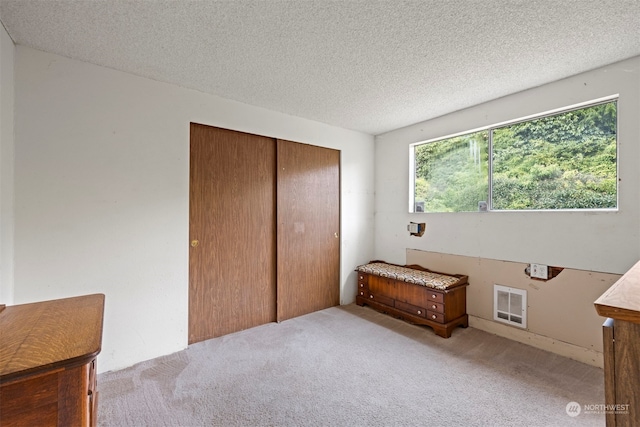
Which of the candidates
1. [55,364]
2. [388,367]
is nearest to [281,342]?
[388,367]

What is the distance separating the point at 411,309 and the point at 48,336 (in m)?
2.90

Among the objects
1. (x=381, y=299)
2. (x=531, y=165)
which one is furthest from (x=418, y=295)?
(x=531, y=165)

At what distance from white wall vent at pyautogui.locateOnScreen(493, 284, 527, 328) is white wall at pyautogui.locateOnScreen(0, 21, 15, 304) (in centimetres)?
385

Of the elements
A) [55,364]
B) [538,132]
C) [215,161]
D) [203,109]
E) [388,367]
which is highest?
[203,109]

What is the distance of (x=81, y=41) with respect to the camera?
A: 1.81 m

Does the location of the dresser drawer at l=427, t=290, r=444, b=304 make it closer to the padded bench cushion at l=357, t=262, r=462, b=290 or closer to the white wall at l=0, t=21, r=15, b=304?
the padded bench cushion at l=357, t=262, r=462, b=290

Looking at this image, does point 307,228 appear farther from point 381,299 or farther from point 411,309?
point 411,309

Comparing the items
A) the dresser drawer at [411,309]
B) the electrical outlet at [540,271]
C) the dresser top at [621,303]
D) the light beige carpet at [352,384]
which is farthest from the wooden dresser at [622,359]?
the dresser drawer at [411,309]

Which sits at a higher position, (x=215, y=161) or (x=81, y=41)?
(x=81, y=41)

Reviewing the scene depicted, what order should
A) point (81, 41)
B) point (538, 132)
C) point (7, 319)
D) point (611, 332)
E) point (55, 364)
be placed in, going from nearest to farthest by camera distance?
1. point (55, 364)
2. point (611, 332)
3. point (7, 319)
4. point (81, 41)
5. point (538, 132)

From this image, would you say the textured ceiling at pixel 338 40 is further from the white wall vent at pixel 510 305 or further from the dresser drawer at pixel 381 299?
the dresser drawer at pixel 381 299

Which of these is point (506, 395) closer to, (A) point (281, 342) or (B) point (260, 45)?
(A) point (281, 342)

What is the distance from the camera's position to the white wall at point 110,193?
1.88 metres

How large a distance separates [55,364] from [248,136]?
242 centimetres
